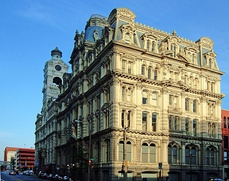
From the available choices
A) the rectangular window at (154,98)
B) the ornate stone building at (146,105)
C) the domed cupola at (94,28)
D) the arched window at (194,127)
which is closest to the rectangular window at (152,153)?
the ornate stone building at (146,105)

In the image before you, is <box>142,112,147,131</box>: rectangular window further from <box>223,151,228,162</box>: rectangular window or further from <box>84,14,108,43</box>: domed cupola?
<box>223,151,228,162</box>: rectangular window

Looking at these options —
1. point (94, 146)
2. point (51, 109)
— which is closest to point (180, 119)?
point (94, 146)

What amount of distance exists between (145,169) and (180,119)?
12.0m

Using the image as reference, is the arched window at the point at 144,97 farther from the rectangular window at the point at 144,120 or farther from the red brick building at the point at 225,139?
the red brick building at the point at 225,139

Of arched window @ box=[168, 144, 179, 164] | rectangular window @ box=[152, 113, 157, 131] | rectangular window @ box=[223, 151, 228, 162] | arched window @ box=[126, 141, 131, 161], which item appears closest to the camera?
arched window @ box=[126, 141, 131, 161]

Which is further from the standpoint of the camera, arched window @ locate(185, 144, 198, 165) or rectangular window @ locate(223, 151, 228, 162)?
rectangular window @ locate(223, 151, 228, 162)

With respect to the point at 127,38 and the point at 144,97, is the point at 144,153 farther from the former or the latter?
the point at 127,38

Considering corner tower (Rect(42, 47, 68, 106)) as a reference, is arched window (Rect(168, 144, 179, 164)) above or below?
below

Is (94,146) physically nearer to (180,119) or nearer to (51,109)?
(180,119)

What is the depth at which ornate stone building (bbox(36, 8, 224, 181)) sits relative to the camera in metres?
53.7

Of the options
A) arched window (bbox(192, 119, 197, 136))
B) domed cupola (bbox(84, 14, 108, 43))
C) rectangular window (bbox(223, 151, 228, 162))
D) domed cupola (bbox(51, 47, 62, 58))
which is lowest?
rectangular window (bbox(223, 151, 228, 162))

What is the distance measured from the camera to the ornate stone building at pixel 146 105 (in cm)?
5369

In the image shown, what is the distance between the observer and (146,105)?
56.6 metres

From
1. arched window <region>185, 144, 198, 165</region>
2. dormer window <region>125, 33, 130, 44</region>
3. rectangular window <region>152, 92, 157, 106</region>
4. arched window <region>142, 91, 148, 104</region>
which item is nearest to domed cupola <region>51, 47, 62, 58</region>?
dormer window <region>125, 33, 130, 44</region>
